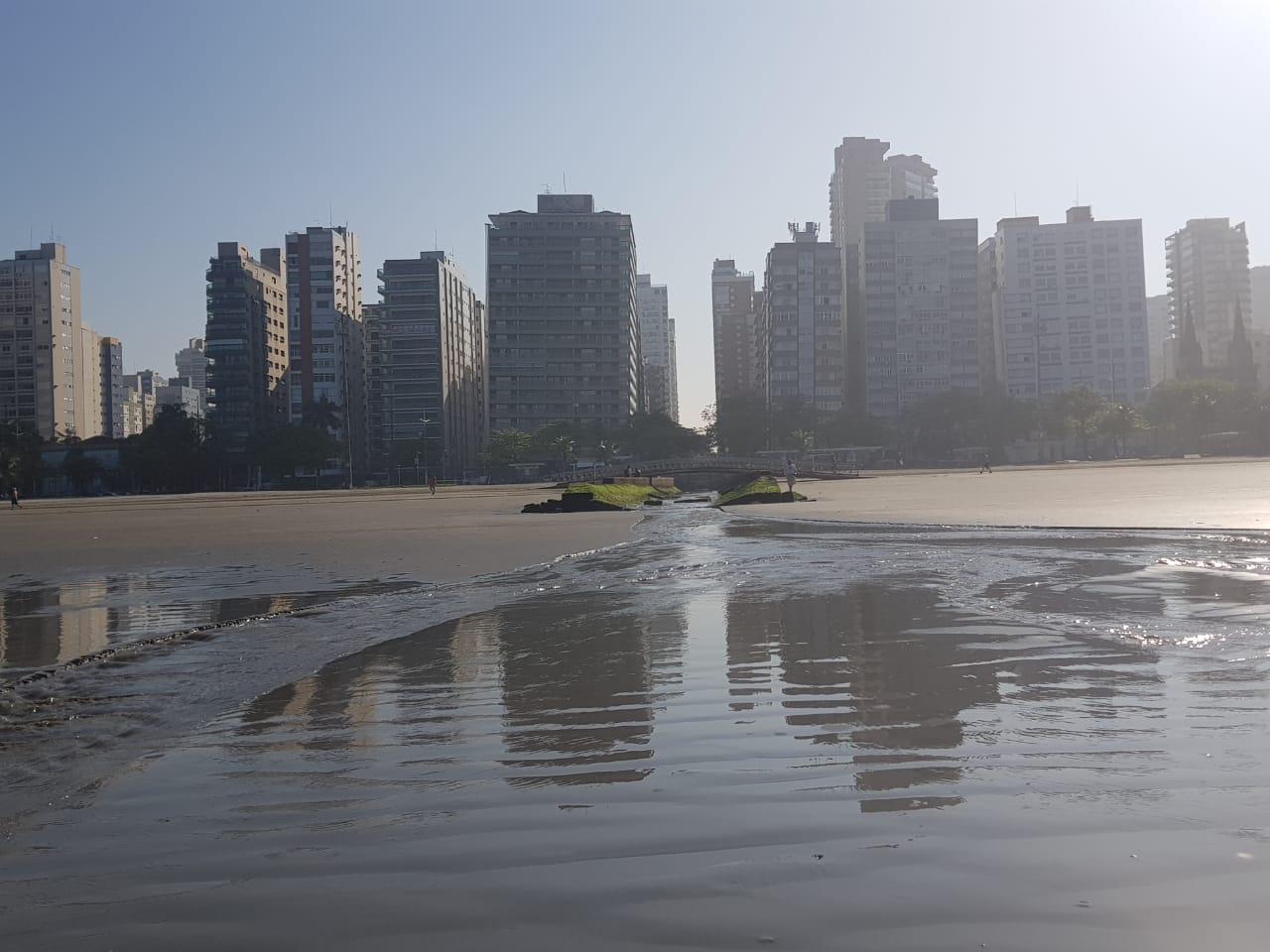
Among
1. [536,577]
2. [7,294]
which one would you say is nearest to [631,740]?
[536,577]

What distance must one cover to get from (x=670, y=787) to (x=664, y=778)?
0.19m

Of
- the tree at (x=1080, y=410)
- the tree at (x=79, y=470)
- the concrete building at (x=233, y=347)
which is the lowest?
the tree at (x=79, y=470)

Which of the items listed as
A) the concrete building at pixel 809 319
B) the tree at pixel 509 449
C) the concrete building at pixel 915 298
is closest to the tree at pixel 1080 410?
the concrete building at pixel 915 298

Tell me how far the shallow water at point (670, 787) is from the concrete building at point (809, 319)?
618ft

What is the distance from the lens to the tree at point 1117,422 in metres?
148

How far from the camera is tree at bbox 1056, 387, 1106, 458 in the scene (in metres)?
155

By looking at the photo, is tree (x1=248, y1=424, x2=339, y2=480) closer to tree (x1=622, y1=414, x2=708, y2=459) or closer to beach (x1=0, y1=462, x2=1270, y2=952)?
tree (x1=622, y1=414, x2=708, y2=459)

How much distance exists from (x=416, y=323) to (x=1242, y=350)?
491 ft

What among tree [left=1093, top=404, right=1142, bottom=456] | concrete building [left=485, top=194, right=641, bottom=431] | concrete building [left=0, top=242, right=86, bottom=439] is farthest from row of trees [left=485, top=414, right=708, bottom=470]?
concrete building [left=0, top=242, right=86, bottom=439]

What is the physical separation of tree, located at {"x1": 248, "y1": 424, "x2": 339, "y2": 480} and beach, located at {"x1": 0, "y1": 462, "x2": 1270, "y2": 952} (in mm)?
135219

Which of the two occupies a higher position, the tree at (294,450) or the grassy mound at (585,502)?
the tree at (294,450)

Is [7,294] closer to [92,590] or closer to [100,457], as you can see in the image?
[100,457]

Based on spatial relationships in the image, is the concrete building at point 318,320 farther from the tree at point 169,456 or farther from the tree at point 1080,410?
the tree at point 1080,410

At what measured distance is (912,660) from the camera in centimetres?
882
